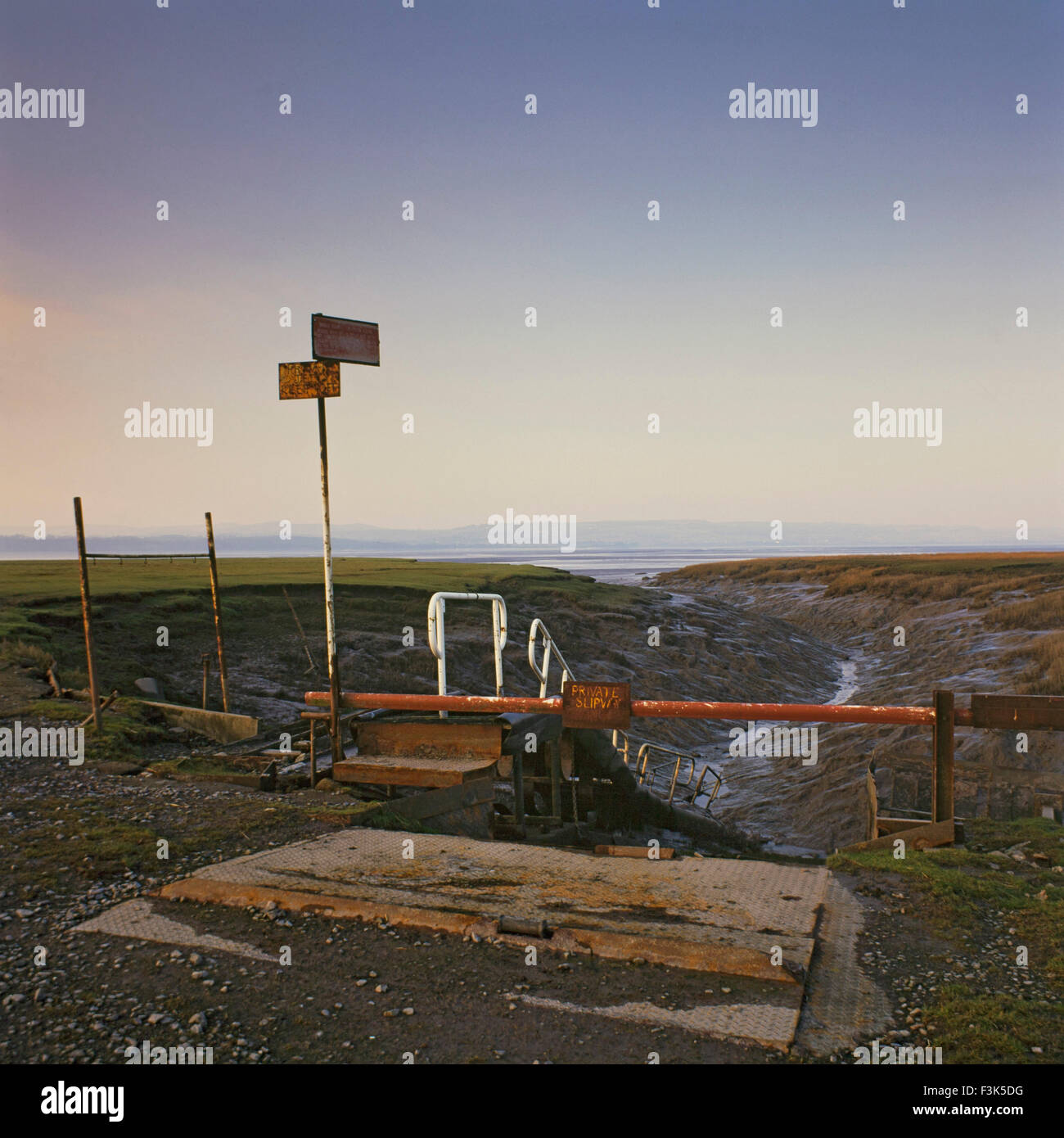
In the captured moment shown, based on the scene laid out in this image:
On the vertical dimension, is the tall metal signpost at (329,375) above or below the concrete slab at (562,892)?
above

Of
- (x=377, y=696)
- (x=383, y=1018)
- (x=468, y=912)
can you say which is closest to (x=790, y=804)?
(x=377, y=696)

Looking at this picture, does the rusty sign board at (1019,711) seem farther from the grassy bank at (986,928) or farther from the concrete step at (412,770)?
the concrete step at (412,770)

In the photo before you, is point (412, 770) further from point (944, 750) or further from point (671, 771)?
point (671, 771)

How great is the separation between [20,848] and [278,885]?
2654mm

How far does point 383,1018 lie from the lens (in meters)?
4.14

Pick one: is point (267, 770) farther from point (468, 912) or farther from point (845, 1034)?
point (845, 1034)

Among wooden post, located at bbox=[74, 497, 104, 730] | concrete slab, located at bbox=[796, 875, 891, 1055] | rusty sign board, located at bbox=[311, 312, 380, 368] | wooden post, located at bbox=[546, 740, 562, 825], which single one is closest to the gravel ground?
concrete slab, located at bbox=[796, 875, 891, 1055]

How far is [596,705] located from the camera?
25.3ft

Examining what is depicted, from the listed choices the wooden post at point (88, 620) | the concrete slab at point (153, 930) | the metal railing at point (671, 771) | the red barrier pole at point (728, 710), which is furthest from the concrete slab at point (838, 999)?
the wooden post at point (88, 620)

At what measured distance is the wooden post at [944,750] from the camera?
23.1 ft

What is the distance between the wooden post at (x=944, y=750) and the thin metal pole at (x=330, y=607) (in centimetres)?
542

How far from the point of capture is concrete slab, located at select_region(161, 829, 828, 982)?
482cm

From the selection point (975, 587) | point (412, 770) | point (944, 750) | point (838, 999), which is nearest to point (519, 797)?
point (412, 770)

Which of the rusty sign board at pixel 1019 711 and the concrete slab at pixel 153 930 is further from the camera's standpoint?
the rusty sign board at pixel 1019 711
